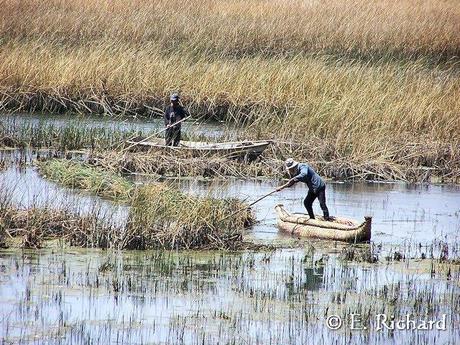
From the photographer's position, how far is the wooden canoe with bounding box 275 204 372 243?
541 inches

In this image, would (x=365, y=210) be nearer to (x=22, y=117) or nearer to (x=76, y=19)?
(x=22, y=117)

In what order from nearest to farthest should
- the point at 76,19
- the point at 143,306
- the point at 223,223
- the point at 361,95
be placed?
the point at 143,306 → the point at 223,223 → the point at 361,95 → the point at 76,19

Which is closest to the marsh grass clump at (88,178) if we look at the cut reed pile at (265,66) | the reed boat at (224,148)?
the reed boat at (224,148)

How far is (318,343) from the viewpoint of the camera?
9.80 m

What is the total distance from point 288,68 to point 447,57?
20.2 feet

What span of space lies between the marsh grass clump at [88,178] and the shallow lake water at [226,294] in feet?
5.76

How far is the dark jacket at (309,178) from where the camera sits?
1438 cm

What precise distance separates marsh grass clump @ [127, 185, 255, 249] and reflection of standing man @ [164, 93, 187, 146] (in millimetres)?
5340

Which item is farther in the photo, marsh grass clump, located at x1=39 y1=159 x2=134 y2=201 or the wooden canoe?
marsh grass clump, located at x1=39 y1=159 x2=134 y2=201

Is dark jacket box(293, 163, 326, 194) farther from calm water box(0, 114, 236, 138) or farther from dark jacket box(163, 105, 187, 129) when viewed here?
calm water box(0, 114, 236, 138)

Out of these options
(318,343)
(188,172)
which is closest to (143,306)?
(318,343)

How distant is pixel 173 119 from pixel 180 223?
613 centimetres

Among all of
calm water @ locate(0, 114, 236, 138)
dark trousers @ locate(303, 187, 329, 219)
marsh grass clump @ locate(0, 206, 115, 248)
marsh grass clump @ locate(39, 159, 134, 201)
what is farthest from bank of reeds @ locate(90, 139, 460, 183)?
marsh grass clump @ locate(0, 206, 115, 248)

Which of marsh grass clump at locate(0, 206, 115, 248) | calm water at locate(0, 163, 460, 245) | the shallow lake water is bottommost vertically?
the shallow lake water
